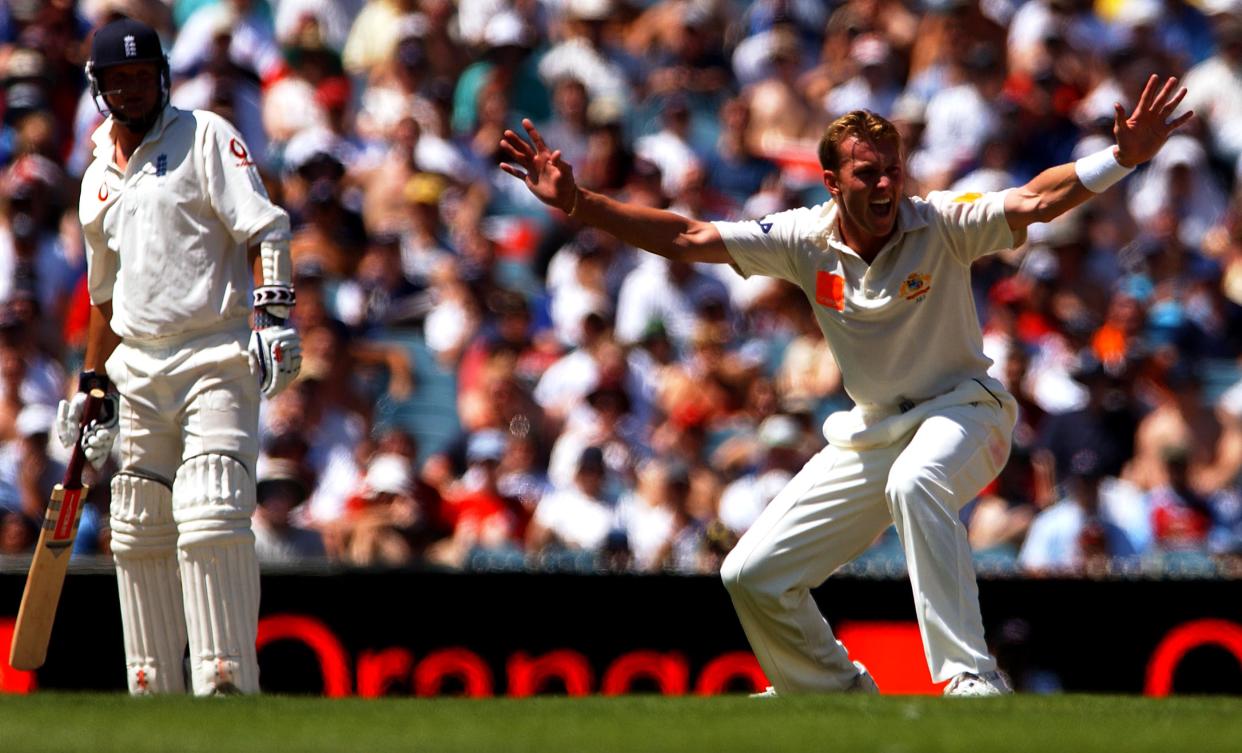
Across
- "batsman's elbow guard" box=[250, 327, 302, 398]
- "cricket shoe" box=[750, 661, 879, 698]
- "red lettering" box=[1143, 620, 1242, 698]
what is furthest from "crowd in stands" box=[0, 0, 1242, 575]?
"batsman's elbow guard" box=[250, 327, 302, 398]

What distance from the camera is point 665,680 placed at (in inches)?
392

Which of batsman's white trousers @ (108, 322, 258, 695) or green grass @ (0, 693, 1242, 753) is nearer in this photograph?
green grass @ (0, 693, 1242, 753)

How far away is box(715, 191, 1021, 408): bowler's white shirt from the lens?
23.0 ft

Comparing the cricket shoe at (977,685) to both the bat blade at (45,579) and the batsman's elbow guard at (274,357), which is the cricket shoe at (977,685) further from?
the bat blade at (45,579)

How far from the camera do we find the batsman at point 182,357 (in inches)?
274

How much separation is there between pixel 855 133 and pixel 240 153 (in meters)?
2.23

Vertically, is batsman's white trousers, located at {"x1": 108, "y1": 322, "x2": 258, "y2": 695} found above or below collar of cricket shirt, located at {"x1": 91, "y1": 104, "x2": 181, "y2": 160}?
below

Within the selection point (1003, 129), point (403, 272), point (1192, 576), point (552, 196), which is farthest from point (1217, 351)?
point (552, 196)

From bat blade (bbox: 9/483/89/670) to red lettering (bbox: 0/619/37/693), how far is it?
242 cm

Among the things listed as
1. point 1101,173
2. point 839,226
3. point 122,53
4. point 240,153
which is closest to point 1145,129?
point 1101,173

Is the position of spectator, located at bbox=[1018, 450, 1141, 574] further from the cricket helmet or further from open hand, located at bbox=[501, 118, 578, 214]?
the cricket helmet

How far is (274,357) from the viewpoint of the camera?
6895mm

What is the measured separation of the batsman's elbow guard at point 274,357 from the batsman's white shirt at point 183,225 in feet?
0.95

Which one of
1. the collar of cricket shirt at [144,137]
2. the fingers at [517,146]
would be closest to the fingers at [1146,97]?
the fingers at [517,146]
